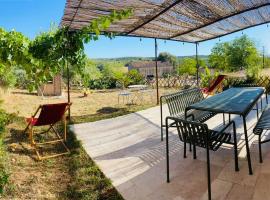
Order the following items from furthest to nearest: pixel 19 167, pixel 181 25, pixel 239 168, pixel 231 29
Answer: pixel 231 29 → pixel 181 25 → pixel 19 167 → pixel 239 168

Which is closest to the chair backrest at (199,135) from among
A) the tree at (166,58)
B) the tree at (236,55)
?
the tree at (236,55)

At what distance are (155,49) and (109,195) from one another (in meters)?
7.08

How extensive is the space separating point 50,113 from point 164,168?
2411mm

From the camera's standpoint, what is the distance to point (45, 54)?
3.29 m

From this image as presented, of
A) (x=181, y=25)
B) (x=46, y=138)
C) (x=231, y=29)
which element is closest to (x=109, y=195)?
(x=46, y=138)

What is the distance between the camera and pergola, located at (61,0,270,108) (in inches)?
190

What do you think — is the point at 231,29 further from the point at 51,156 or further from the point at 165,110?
the point at 51,156

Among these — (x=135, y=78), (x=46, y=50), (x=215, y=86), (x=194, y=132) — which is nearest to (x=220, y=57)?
(x=135, y=78)

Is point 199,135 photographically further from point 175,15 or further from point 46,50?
point 175,15

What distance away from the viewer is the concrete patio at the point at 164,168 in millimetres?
3055

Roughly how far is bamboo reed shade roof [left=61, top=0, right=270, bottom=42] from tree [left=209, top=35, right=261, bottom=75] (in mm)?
34338

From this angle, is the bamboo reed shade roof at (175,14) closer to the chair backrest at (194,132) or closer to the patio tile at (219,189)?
the chair backrest at (194,132)

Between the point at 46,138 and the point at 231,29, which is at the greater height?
the point at 231,29

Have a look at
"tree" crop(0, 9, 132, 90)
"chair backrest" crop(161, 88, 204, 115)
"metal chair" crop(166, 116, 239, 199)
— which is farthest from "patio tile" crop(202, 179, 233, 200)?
"tree" crop(0, 9, 132, 90)
